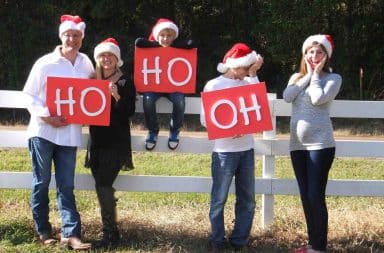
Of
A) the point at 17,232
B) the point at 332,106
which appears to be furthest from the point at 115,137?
the point at 332,106

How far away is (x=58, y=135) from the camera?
5457mm

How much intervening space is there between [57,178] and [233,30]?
61.4 ft

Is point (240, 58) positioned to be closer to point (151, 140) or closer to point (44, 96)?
point (151, 140)

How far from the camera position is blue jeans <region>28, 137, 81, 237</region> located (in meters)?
5.47

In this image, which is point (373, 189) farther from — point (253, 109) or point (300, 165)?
point (253, 109)

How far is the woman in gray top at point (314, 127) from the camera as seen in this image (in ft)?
17.1

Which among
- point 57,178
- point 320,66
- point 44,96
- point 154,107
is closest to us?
point 320,66

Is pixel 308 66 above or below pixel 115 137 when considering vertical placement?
above

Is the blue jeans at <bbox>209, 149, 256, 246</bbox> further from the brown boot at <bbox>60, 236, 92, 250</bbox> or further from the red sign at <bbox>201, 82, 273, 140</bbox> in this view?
the brown boot at <bbox>60, 236, 92, 250</bbox>

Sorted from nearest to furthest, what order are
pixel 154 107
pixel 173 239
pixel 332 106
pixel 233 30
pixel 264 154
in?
1. pixel 154 107
2. pixel 173 239
3. pixel 332 106
4. pixel 264 154
5. pixel 233 30

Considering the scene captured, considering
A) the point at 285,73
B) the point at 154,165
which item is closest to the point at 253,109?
the point at 154,165

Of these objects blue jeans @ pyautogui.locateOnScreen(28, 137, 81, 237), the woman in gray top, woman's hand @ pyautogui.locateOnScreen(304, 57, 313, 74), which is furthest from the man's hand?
woman's hand @ pyautogui.locateOnScreen(304, 57, 313, 74)

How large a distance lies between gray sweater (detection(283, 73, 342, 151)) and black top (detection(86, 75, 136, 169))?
1400 millimetres

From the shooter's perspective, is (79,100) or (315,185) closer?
(315,185)
